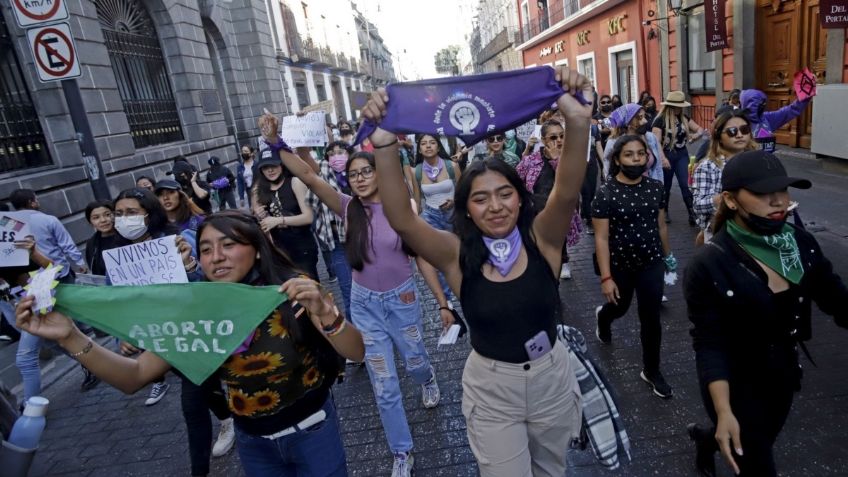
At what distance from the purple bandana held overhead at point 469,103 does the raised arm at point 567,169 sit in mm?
43

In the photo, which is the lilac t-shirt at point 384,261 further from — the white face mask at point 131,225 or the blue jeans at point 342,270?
the blue jeans at point 342,270

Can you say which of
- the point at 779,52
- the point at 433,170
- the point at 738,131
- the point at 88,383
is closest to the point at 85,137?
the point at 88,383

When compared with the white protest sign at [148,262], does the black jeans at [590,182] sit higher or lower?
lower

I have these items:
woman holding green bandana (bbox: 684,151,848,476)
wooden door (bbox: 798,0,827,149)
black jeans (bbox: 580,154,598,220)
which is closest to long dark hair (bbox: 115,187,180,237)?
woman holding green bandana (bbox: 684,151,848,476)

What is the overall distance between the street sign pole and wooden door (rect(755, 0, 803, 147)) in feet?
42.3

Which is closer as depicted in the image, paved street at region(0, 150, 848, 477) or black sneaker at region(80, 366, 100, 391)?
paved street at region(0, 150, 848, 477)

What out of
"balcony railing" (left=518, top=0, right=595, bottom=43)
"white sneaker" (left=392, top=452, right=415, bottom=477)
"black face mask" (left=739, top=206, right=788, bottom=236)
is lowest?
"white sneaker" (left=392, top=452, right=415, bottom=477)

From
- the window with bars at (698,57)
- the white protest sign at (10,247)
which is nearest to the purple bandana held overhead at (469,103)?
the white protest sign at (10,247)

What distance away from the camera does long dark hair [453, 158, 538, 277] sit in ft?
7.46

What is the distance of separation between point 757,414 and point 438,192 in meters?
4.18

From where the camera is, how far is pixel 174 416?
4520 millimetres

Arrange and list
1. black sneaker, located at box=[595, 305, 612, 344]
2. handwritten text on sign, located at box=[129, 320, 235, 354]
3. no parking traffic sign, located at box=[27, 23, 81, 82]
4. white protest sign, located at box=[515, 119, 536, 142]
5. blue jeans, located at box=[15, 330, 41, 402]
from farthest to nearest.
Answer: white protest sign, located at box=[515, 119, 536, 142]
no parking traffic sign, located at box=[27, 23, 81, 82]
blue jeans, located at box=[15, 330, 41, 402]
black sneaker, located at box=[595, 305, 612, 344]
handwritten text on sign, located at box=[129, 320, 235, 354]

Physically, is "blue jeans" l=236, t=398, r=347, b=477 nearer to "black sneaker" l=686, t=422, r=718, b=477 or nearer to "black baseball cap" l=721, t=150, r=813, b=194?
"black sneaker" l=686, t=422, r=718, b=477

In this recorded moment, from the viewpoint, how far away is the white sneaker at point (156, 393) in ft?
15.7
